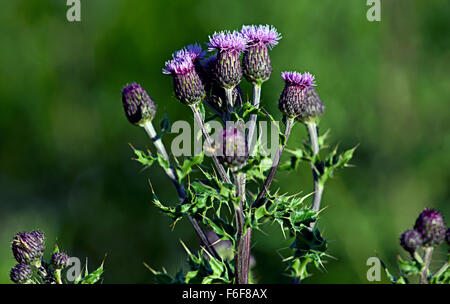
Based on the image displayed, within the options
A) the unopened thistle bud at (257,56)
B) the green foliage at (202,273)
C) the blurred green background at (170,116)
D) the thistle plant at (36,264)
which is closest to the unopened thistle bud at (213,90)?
the unopened thistle bud at (257,56)

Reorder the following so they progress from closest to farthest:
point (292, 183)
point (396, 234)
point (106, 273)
→ 1. point (396, 234)
2. point (292, 183)
3. point (106, 273)

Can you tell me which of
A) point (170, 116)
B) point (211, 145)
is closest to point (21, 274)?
Answer: point (211, 145)

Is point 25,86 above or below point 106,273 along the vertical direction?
above

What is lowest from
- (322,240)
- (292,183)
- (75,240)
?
(322,240)

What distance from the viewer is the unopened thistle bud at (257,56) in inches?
92.0

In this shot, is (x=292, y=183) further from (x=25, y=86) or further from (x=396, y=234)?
(x=25, y=86)

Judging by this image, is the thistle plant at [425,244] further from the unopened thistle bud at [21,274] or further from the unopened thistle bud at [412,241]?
the unopened thistle bud at [21,274]

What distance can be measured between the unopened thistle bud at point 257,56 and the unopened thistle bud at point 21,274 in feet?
4.45

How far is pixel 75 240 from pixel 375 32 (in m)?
3.60

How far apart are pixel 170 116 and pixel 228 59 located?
285cm

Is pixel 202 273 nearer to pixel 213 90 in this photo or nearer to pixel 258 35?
pixel 213 90

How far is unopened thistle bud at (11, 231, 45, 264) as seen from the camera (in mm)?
2203
